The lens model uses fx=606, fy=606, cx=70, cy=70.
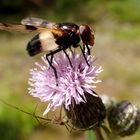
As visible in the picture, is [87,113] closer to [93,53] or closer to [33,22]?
[33,22]

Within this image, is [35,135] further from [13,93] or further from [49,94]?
[49,94]

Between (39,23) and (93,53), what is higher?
(39,23)

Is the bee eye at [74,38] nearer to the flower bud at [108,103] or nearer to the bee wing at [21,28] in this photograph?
the bee wing at [21,28]

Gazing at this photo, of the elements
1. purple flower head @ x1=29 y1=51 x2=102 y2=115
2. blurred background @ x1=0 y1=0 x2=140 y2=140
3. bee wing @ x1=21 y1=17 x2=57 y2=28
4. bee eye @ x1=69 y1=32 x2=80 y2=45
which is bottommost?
blurred background @ x1=0 y1=0 x2=140 y2=140

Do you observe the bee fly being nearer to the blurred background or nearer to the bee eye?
the bee eye

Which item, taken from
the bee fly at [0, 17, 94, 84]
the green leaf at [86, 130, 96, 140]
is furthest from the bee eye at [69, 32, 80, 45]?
the green leaf at [86, 130, 96, 140]

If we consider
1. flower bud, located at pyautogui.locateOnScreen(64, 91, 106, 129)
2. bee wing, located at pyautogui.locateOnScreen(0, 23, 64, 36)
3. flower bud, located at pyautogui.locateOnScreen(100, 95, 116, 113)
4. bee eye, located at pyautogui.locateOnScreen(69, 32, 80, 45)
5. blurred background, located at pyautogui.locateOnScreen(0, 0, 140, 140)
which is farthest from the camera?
blurred background, located at pyautogui.locateOnScreen(0, 0, 140, 140)

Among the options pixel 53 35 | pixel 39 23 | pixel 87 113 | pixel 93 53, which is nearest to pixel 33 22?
pixel 39 23
